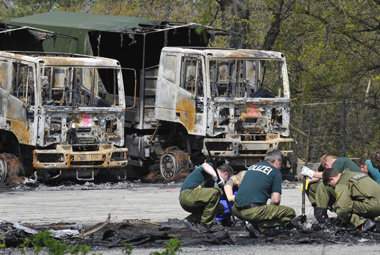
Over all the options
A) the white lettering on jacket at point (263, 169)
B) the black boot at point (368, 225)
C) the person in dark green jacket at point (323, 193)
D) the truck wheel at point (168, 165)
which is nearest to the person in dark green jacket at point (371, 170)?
the person in dark green jacket at point (323, 193)

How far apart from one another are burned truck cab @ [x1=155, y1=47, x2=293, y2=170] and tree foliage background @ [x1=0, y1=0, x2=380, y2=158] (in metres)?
5.42

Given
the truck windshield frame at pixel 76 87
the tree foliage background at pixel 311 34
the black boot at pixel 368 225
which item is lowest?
the black boot at pixel 368 225

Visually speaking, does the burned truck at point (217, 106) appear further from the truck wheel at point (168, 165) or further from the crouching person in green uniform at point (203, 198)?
the crouching person in green uniform at point (203, 198)

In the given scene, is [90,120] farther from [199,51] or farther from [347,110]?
[347,110]

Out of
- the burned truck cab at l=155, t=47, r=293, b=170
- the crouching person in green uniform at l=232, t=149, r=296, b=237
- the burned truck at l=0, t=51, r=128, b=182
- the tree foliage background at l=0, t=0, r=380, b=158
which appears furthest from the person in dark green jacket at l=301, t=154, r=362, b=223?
the tree foliage background at l=0, t=0, r=380, b=158

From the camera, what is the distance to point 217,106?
19.3 metres

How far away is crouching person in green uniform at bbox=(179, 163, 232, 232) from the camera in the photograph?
11.3 m

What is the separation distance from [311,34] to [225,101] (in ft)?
29.4

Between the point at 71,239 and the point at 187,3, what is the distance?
1771 cm

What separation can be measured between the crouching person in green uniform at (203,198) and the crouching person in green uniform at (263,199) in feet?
1.34

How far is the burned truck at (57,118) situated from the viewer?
60.2ft

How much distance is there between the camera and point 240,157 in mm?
19875

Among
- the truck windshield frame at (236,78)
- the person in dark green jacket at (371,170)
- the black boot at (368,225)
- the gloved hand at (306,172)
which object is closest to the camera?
the black boot at (368,225)

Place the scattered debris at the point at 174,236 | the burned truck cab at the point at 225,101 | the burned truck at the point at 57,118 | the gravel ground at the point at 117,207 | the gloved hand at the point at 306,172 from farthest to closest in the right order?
the burned truck cab at the point at 225,101
the burned truck at the point at 57,118
the gloved hand at the point at 306,172
the scattered debris at the point at 174,236
the gravel ground at the point at 117,207
